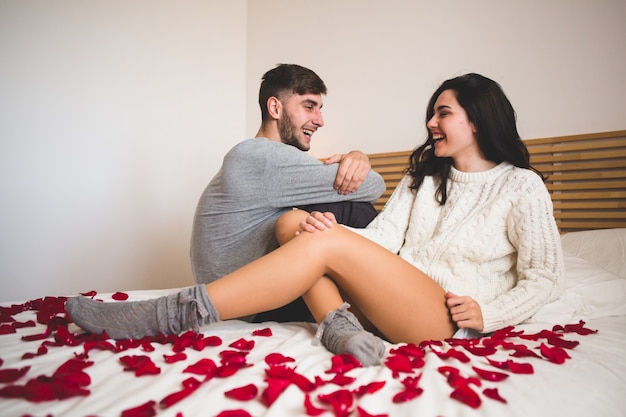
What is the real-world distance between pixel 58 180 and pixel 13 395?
6.95 feet

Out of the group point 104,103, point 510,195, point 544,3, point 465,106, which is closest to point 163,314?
point 510,195

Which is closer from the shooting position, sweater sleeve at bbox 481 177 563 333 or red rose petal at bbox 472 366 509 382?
red rose petal at bbox 472 366 509 382

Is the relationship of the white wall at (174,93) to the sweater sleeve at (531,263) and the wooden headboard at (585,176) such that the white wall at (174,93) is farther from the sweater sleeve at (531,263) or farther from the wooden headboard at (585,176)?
the sweater sleeve at (531,263)

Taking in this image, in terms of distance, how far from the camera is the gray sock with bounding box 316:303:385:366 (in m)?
0.83

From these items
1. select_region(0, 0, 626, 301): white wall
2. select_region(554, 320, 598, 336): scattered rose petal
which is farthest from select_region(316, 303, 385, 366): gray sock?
select_region(0, 0, 626, 301): white wall

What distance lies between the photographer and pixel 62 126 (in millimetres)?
2432

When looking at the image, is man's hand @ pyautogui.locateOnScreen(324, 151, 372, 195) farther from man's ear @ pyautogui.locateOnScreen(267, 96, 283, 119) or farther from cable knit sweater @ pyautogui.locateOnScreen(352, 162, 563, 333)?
man's ear @ pyautogui.locateOnScreen(267, 96, 283, 119)

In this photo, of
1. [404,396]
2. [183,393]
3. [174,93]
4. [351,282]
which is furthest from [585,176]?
[174,93]

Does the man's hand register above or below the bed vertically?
above

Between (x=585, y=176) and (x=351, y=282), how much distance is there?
5.30 feet

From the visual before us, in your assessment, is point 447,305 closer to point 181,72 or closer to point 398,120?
point 398,120

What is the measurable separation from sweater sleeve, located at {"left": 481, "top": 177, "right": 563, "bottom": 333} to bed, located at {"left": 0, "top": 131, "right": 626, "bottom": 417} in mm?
53

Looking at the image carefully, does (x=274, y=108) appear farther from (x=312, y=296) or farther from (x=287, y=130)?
(x=312, y=296)

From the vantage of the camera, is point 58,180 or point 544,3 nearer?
point 544,3
